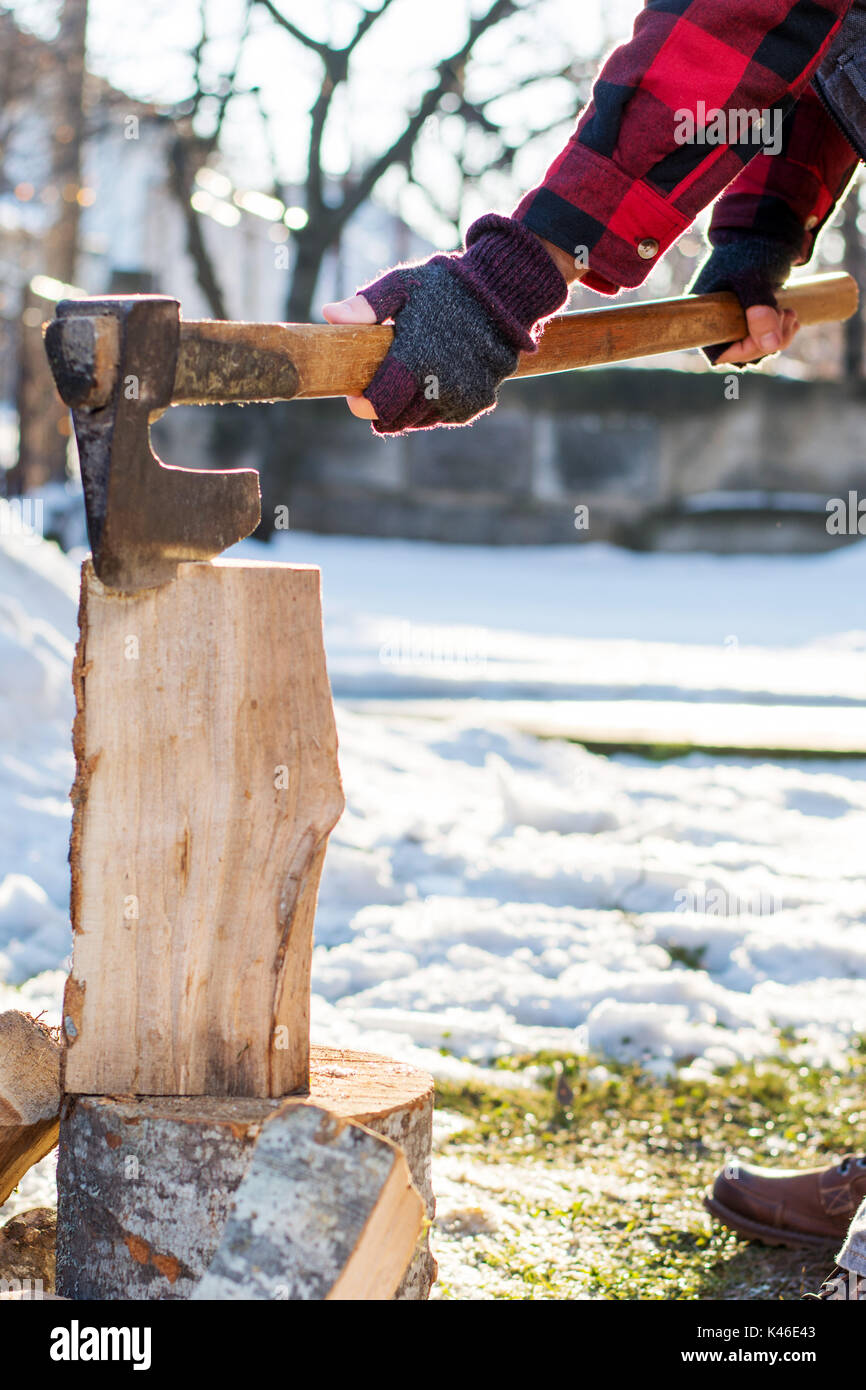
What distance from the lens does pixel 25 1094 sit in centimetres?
154

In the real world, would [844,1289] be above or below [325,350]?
below

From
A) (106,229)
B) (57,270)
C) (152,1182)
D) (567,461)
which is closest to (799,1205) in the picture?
(152,1182)

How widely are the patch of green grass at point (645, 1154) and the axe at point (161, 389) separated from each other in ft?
3.70

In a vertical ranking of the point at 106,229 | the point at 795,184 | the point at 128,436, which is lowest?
the point at 128,436

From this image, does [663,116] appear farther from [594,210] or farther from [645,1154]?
[645,1154]

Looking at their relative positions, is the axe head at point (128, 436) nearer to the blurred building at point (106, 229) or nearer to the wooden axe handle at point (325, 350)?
the wooden axe handle at point (325, 350)

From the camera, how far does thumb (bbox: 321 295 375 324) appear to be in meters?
1.48

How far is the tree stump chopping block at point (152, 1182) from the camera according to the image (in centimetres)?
136

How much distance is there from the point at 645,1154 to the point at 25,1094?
120 cm

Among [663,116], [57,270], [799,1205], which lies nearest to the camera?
[663,116]

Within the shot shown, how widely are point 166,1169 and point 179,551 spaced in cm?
62

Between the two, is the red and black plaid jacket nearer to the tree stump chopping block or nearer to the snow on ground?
the tree stump chopping block
